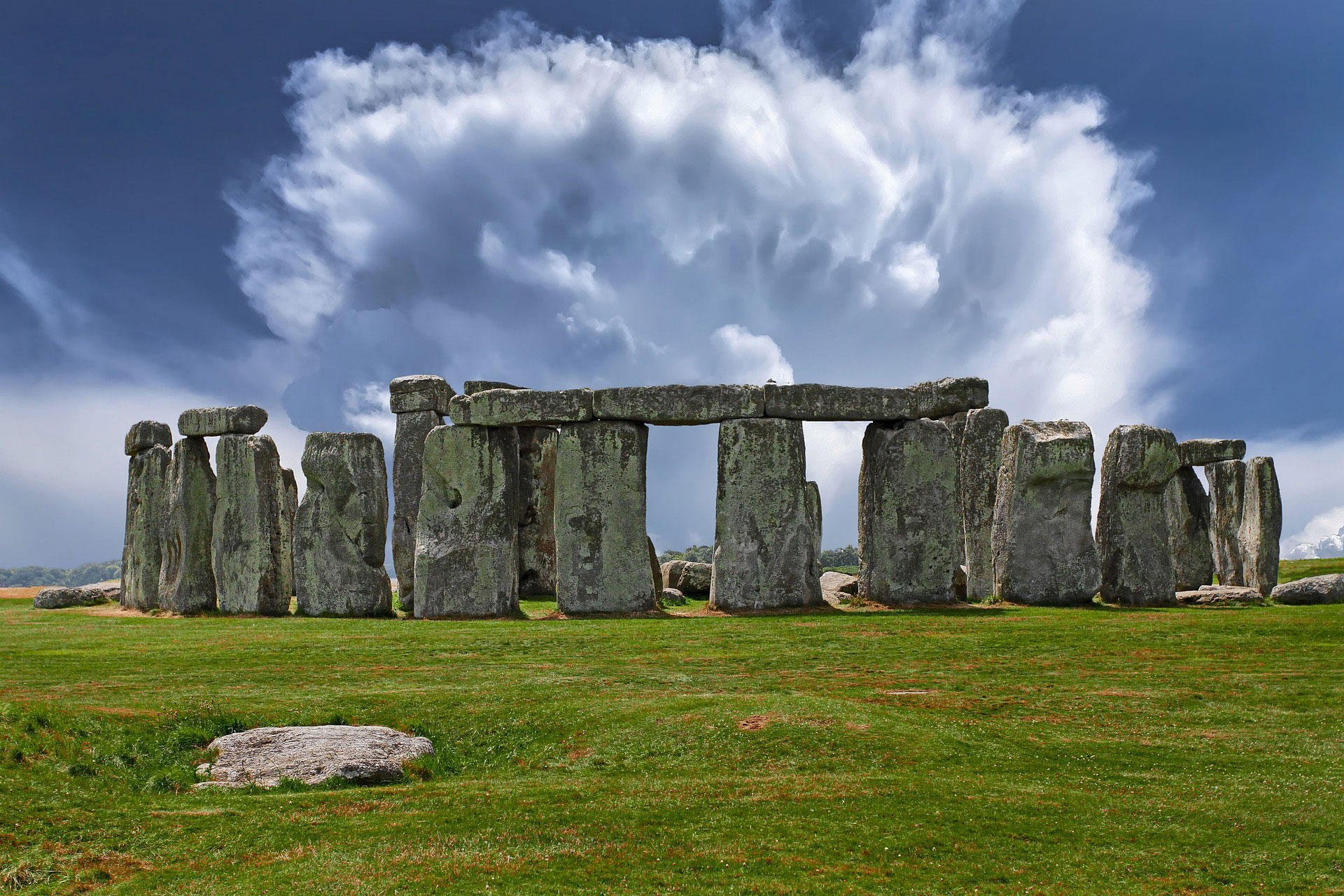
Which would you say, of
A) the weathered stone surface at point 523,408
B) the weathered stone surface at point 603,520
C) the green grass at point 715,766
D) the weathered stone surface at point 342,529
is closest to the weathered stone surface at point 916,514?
the green grass at point 715,766

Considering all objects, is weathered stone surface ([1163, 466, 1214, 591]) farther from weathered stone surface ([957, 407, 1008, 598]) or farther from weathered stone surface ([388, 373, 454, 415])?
weathered stone surface ([388, 373, 454, 415])

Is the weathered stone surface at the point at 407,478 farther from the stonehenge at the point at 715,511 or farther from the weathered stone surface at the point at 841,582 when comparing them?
the weathered stone surface at the point at 841,582

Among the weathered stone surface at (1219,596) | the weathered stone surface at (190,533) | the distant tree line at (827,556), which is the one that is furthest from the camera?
the distant tree line at (827,556)

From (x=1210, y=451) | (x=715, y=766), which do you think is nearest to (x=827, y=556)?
(x=1210, y=451)

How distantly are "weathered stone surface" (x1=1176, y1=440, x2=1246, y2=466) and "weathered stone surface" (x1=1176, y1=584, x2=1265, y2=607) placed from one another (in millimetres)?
7070

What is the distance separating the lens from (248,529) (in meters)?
27.2

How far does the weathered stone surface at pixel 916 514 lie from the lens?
25.2m

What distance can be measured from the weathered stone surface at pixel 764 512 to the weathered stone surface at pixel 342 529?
8.56m

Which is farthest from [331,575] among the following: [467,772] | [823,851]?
[823,851]

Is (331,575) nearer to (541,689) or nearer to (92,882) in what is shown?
(541,689)

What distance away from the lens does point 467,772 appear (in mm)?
12297

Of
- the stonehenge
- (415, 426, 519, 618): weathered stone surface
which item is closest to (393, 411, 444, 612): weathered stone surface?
the stonehenge

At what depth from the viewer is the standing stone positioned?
27.7 meters

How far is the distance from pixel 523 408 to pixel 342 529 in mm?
5513
